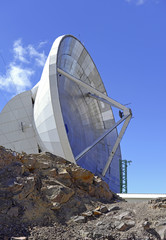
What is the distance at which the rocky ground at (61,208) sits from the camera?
7.57 meters

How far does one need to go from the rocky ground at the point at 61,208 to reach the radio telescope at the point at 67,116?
21.6 feet

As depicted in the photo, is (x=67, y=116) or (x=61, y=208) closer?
(x=61, y=208)

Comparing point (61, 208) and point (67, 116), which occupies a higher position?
point (67, 116)

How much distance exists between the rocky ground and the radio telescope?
21.6 feet

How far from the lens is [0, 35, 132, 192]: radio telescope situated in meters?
18.5

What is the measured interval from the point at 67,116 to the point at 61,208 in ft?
41.6

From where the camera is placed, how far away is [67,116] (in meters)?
21.4

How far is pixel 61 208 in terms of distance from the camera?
9141mm

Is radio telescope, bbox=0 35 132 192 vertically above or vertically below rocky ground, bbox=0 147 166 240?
above

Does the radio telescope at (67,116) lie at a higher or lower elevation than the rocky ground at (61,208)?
higher

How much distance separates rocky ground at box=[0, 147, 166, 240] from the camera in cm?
757

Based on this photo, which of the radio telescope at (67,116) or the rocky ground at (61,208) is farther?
the radio telescope at (67,116)

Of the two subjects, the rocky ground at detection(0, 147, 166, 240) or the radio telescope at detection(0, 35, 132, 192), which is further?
the radio telescope at detection(0, 35, 132, 192)

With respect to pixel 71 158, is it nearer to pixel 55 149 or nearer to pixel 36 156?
pixel 55 149
